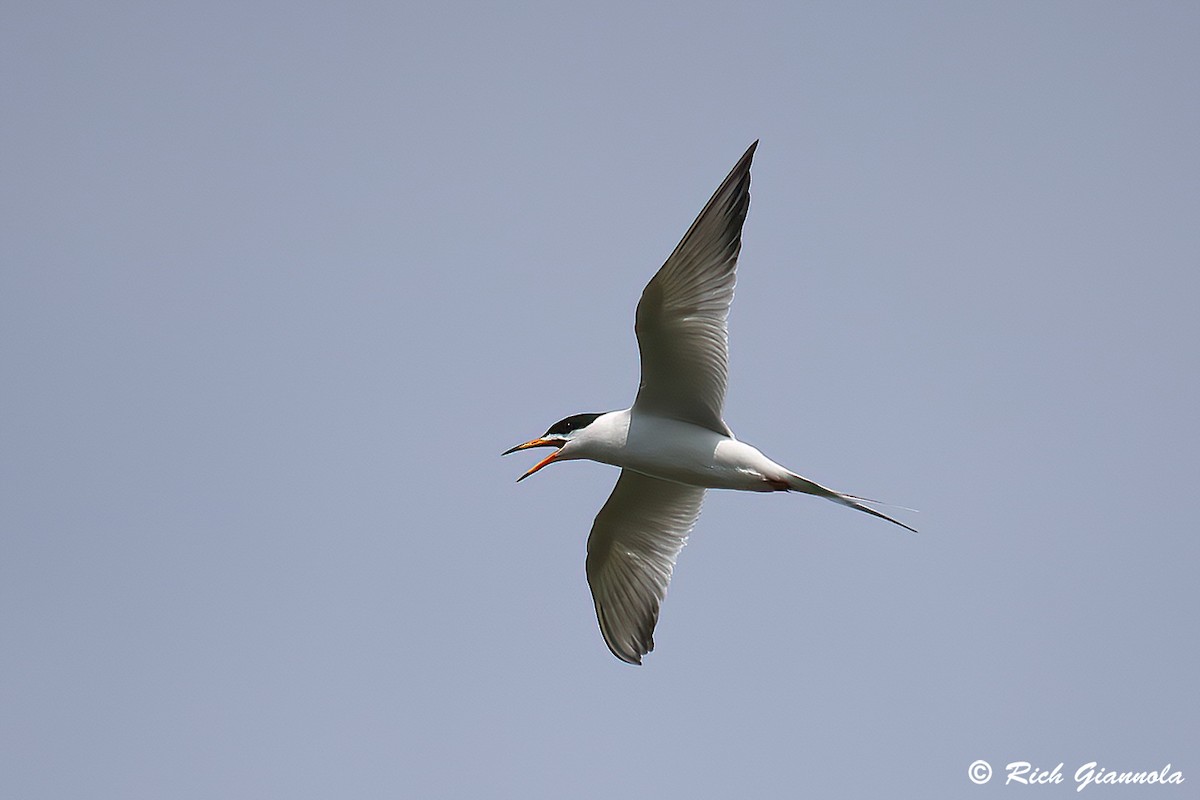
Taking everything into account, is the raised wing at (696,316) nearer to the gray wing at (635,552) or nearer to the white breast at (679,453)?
the white breast at (679,453)

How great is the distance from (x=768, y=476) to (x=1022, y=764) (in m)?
4.21

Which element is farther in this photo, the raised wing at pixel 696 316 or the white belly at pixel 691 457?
the white belly at pixel 691 457

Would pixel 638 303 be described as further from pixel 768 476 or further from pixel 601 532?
pixel 601 532

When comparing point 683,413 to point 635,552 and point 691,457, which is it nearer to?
point 691,457

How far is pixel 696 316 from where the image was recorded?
982cm

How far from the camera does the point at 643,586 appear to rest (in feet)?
37.9

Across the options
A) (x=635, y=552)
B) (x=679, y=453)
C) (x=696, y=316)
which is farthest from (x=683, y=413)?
(x=635, y=552)

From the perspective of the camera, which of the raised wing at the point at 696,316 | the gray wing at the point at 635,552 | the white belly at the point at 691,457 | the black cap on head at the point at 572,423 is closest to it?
the raised wing at the point at 696,316

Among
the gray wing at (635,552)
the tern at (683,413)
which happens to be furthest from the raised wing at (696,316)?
the gray wing at (635,552)

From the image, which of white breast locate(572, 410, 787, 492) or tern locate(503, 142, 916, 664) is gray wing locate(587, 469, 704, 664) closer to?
tern locate(503, 142, 916, 664)

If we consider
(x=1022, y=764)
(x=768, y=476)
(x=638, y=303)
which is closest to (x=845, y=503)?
(x=768, y=476)

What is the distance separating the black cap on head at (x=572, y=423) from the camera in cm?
1048

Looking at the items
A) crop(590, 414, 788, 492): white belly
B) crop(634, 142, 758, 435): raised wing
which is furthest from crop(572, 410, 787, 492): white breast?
crop(634, 142, 758, 435): raised wing

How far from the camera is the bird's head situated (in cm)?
1046
